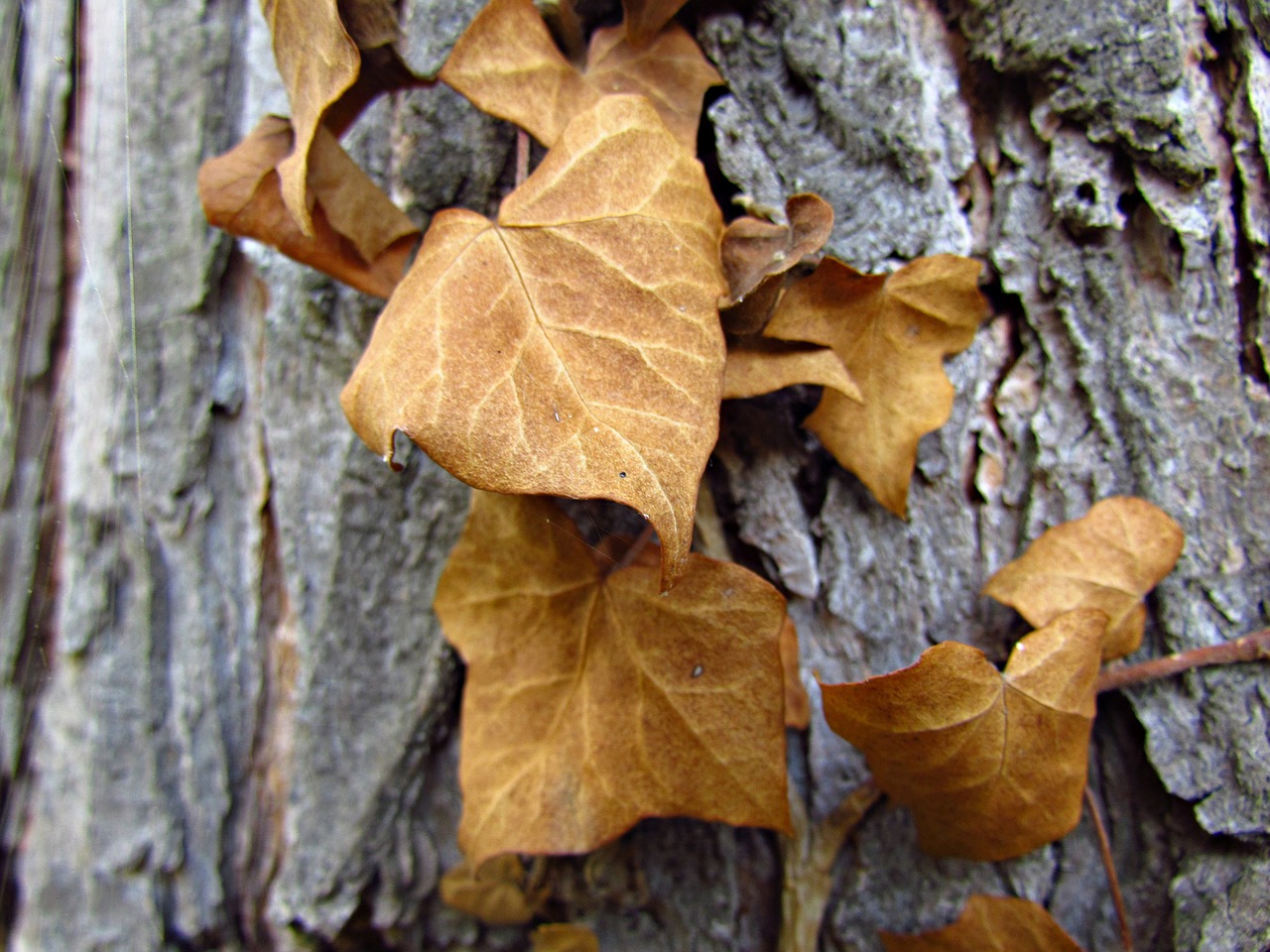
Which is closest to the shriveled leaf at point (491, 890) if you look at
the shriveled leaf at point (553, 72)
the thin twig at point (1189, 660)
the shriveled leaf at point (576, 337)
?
the shriveled leaf at point (576, 337)

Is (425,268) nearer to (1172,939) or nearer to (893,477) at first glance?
(893,477)

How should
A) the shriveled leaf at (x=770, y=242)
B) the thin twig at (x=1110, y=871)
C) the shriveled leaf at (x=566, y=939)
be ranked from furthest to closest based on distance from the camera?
1. the shriveled leaf at (x=566, y=939)
2. the thin twig at (x=1110, y=871)
3. the shriveled leaf at (x=770, y=242)

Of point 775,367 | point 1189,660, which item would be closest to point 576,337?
point 775,367

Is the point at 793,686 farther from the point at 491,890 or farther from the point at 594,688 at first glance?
the point at 491,890

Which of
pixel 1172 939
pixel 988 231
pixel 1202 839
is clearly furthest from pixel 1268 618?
pixel 988 231

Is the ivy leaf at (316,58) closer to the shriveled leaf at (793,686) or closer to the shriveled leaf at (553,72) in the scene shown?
the shriveled leaf at (553,72)
